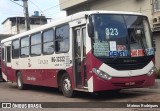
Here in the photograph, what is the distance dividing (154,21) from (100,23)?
10.3 metres

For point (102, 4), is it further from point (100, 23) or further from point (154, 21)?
point (100, 23)

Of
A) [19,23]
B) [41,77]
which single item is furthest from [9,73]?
[19,23]

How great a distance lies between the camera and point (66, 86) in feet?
47.3

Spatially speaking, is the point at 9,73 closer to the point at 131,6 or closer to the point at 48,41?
the point at 48,41

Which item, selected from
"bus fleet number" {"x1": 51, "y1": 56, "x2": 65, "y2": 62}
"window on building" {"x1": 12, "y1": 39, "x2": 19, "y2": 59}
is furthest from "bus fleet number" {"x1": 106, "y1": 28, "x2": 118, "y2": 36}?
"window on building" {"x1": 12, "y1": 39, "x2": 19, "y2": 59}

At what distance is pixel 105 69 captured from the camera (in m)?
12.5

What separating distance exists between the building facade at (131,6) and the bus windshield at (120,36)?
8706mm

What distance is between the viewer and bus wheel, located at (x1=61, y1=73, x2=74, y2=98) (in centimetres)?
1416

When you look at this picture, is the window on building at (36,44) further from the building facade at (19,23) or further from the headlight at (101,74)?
the building facade at (19,23)

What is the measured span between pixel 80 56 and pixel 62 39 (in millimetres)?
1599

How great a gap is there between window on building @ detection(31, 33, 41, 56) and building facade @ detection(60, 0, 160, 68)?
7523 mm

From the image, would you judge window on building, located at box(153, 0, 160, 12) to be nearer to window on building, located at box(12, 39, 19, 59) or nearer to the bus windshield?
window on building, located at box(12, 39, 19, 59)

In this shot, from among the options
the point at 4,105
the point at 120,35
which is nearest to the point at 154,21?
the point at 120,35

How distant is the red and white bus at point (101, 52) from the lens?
12.5 metres
